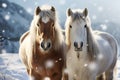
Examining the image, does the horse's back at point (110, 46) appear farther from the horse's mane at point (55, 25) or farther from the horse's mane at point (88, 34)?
the horse's mane at point (55, 25)

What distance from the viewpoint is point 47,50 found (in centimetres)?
709

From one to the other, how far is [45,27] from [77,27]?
1.68ft

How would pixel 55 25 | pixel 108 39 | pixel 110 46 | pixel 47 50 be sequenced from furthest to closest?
pixel 108 39 → pixel 110 46 → pixel 55 25 → pixel 47 50

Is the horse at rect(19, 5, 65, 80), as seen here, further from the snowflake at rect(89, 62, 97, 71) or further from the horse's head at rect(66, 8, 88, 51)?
the snowflake at rect(89, 62, 97, 71)

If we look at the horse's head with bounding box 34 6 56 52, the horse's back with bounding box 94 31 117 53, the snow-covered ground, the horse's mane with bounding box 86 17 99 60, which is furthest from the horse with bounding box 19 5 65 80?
the snow-covered ground

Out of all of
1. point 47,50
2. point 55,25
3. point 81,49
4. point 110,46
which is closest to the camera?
point 81,49

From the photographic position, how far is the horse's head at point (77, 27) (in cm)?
683

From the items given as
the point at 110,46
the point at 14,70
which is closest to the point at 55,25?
the point at 110,46

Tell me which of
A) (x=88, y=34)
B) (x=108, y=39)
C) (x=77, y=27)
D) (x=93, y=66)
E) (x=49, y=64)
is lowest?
(x=93, y=66)

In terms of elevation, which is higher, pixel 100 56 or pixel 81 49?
pixel 81 49

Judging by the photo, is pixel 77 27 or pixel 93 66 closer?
pixel 77 27

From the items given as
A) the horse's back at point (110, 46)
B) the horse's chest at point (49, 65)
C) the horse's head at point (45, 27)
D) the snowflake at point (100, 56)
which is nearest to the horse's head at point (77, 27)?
the horse's head at point (45, 27)

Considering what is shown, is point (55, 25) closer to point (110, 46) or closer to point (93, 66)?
point (93, 66)

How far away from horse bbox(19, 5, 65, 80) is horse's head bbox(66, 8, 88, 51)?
0.83 ft
